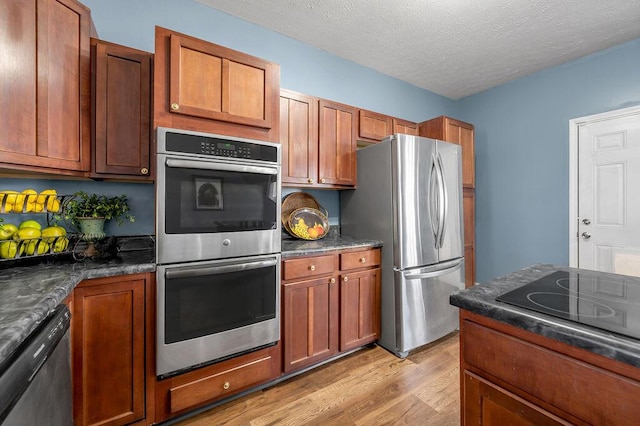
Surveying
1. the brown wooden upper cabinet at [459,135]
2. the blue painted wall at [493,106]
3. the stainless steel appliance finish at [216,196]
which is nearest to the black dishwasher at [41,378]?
the stainless steel appliance finish at [216,196]

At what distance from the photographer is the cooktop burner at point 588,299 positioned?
0.72 m

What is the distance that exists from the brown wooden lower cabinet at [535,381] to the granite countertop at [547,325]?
3cm

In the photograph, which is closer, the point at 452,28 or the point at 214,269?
the point at 214,269

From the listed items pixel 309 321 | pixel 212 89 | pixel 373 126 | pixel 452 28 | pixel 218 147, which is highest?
pixel 452 28

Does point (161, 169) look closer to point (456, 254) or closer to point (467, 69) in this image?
point (456, 254)

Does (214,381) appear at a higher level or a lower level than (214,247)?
lower

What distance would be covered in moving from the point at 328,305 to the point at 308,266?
1.23ft

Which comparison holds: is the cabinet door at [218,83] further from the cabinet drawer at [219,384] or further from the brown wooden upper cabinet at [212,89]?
the cabinet drawer at [219,384]

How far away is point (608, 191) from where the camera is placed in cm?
275

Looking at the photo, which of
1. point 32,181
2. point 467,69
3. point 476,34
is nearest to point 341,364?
point 32,181

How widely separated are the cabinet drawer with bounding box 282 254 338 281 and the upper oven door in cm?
18

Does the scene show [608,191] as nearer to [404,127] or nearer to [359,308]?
[404,127]

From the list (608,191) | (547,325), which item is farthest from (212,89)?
(608,191)

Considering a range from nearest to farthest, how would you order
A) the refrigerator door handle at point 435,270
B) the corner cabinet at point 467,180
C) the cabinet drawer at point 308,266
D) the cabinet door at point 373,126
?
1. the cabinet drawer at point 308,266
2. the refrigerator door handle at point 435,270
3. the cabinet door at point 373,126
4. the corner cabinet at point 467,180
